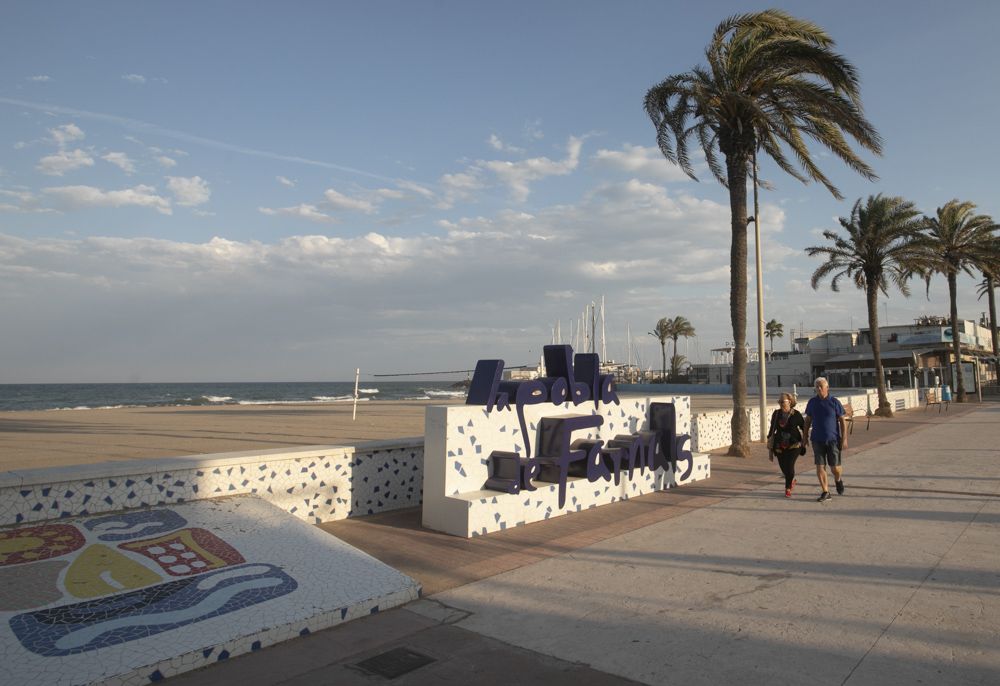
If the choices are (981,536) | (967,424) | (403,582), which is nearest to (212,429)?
(403,582)

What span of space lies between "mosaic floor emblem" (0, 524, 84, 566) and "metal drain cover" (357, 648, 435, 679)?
3.14 metres

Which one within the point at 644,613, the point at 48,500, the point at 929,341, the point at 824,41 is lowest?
the point at 644,613

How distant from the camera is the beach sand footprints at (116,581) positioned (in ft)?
14.4

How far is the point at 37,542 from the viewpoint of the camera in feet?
18.5

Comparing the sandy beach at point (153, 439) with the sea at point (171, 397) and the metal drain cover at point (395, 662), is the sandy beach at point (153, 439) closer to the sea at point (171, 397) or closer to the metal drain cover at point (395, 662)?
the metal drain cover at point (395, 662)

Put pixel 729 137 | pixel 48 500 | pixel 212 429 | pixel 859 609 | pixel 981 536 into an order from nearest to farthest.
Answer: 1. pixel 859 609
2. pixel 48 500
3. pixel 981 536
4. pixel 729 137
5. pixel 212 429

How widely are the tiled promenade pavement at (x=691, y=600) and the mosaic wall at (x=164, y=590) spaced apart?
204 mm

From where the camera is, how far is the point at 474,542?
7.41 metres

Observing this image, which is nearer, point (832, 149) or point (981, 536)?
point (981, 536)

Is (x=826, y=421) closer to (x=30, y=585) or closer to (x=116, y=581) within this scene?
(x=116, y=581)

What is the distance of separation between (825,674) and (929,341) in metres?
59.6

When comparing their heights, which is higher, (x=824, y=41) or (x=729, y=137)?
(x=824, y=41)

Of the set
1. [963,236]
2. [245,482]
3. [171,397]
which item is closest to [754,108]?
[245,482]

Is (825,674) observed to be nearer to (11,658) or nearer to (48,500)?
(11,658)
